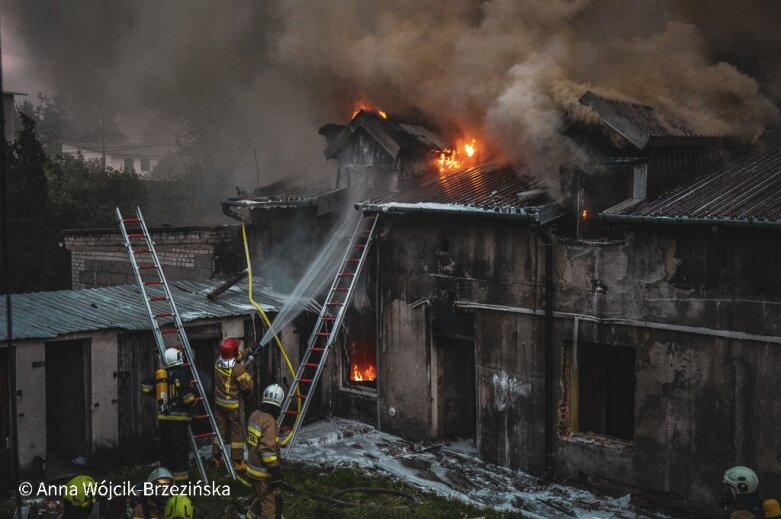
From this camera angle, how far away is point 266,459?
848 cm

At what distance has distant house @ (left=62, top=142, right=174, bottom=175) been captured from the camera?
6544 cm

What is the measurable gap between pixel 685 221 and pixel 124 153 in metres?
64.9

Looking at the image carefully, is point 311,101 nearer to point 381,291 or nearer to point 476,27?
point 476,27

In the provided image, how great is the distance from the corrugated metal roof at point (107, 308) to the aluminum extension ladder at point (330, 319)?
3.72 feet

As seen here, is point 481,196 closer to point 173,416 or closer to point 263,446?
point 263,446

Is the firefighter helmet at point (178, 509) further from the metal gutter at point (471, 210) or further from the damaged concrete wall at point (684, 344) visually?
the damaged concrete wall at point (684, 344)

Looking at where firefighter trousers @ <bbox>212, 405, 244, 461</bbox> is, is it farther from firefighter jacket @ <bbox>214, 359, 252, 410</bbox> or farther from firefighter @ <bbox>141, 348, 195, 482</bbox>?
firefighter @ <bbox>141, 348, 195, 482</bbox>

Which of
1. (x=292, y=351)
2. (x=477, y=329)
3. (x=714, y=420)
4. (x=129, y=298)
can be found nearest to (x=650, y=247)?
(x=714, y=420)

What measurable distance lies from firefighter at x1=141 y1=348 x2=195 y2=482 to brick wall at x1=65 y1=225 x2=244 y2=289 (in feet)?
18.5

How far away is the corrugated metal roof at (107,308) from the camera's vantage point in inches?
440

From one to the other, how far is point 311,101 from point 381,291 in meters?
5.74

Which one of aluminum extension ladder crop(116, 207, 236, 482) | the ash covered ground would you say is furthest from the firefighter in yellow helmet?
the ash covered ground

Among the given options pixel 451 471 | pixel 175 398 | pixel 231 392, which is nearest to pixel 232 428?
pixel 231 392

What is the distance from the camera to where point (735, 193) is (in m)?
9.95
